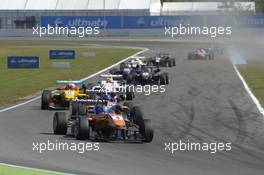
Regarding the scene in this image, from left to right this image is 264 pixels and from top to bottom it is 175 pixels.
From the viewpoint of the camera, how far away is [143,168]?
13.5 metres

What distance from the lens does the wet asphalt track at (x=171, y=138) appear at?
1365 cm

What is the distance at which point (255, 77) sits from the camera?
39.6 m

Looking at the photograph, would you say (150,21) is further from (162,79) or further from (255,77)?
(162,79)

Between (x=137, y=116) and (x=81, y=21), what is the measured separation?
78.0 m

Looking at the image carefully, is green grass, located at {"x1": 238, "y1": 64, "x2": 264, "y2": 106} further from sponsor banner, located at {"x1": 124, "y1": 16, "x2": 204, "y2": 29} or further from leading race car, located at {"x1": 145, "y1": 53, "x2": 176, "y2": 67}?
sponsor banner, located at {"x1": 124, "y1": 16, "x2": 204, "y2": 29}

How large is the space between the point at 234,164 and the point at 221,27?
81634mm

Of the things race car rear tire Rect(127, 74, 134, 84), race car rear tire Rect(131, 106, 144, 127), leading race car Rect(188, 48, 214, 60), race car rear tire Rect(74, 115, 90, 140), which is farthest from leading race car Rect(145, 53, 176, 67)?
race car rear tire Rect(74, 115, 90, 140)

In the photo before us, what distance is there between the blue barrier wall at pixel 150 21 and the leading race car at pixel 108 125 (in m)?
72.2

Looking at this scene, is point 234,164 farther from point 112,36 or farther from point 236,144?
point 112,36

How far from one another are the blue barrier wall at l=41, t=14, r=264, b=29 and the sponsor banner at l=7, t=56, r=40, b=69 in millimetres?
43468

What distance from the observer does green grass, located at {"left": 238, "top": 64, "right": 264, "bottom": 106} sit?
100 ft

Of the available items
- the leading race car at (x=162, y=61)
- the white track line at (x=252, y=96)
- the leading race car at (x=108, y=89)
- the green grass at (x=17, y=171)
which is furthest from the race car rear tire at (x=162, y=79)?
the green grass at (x=17, y=171)

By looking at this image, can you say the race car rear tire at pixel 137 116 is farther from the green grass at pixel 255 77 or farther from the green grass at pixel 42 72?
the green grass at pixel 42 72

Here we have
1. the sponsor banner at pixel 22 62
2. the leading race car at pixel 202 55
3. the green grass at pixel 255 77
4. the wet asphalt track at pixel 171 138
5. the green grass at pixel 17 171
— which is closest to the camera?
the green grass at pixel 17 171
